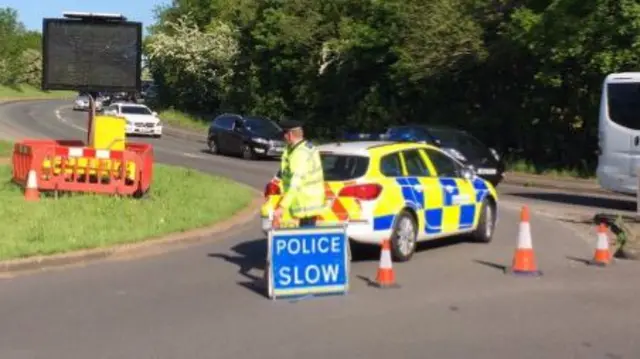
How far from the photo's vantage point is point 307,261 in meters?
10.6

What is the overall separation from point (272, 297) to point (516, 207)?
11954mm

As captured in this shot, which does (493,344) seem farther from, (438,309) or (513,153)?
(513,153)

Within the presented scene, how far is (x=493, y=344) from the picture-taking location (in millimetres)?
8555

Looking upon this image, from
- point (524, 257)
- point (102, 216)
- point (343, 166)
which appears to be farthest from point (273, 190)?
point (102, 216)

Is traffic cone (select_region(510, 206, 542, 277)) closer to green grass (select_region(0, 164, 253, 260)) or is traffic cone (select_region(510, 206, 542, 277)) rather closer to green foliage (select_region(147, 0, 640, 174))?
green grass (select_region(0, 164, 253, 260))

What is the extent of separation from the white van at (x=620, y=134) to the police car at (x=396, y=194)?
6.92 metres

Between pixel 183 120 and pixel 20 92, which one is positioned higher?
pixel 20 92

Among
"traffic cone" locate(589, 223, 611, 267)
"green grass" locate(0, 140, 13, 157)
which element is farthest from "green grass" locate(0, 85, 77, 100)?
"traffic cone" locate(589, 223, 611, 267)

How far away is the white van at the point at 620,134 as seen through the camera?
2105cm

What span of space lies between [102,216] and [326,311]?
6.74 metres

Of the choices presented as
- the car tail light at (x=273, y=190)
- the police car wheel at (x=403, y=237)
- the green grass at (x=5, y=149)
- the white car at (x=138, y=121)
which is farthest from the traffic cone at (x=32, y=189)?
the white car at (x=138, y=121)

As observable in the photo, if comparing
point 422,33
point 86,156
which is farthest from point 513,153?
point 86,156

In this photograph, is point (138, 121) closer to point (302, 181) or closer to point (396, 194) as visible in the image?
point (396, 194)

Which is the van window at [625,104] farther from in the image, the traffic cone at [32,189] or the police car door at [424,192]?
the traffic cone at [32,189]
